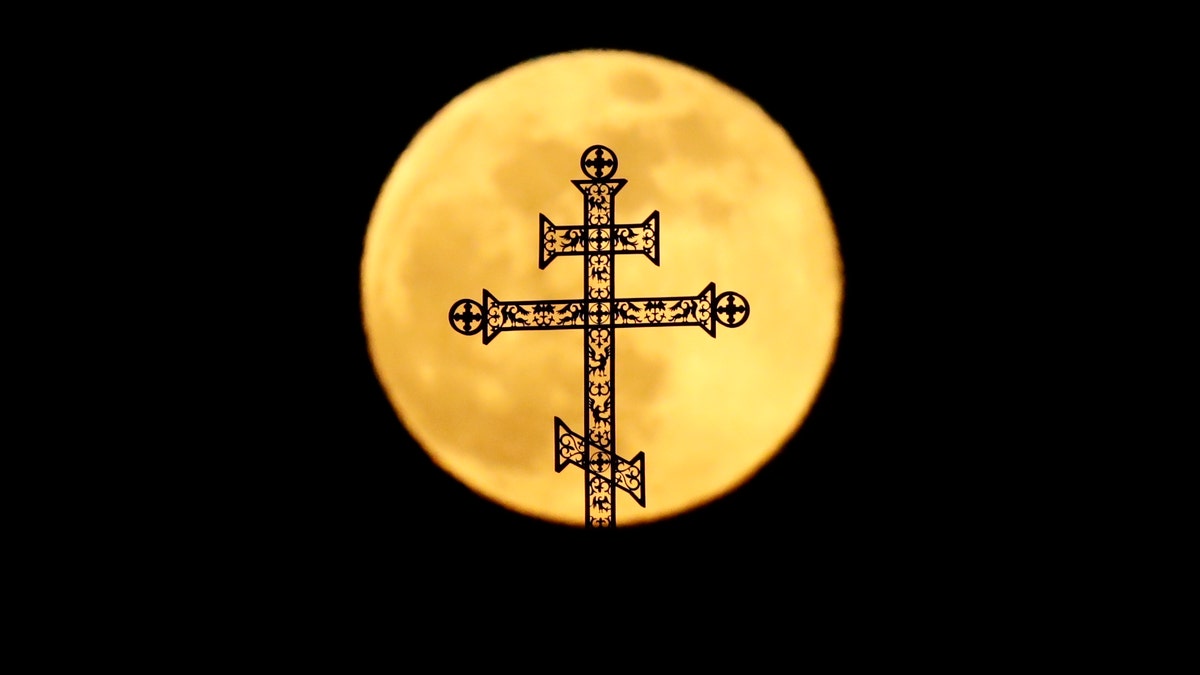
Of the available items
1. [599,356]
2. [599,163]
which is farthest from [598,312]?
[599,163]

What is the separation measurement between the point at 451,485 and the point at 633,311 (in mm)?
568

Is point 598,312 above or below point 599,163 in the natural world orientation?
below

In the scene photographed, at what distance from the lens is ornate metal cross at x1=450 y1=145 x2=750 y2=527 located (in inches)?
96.3

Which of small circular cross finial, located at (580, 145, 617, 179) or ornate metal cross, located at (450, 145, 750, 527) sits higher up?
small circular cross finial, located at (580, 145, 617, 179)

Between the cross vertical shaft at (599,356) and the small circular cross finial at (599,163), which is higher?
the small circular cross finial at (599,163)

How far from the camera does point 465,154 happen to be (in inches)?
99.2

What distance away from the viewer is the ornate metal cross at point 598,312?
2445 mm

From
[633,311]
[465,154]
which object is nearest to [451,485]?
[633,311]

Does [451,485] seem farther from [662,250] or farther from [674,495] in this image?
[662,250]

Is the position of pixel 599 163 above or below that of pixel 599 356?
above

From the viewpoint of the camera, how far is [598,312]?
8.19ft

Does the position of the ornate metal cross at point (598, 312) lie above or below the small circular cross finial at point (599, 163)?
below

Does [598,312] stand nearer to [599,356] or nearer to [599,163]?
[599,356]

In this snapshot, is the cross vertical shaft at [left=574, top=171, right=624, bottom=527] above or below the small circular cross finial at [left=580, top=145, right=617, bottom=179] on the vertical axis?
below
